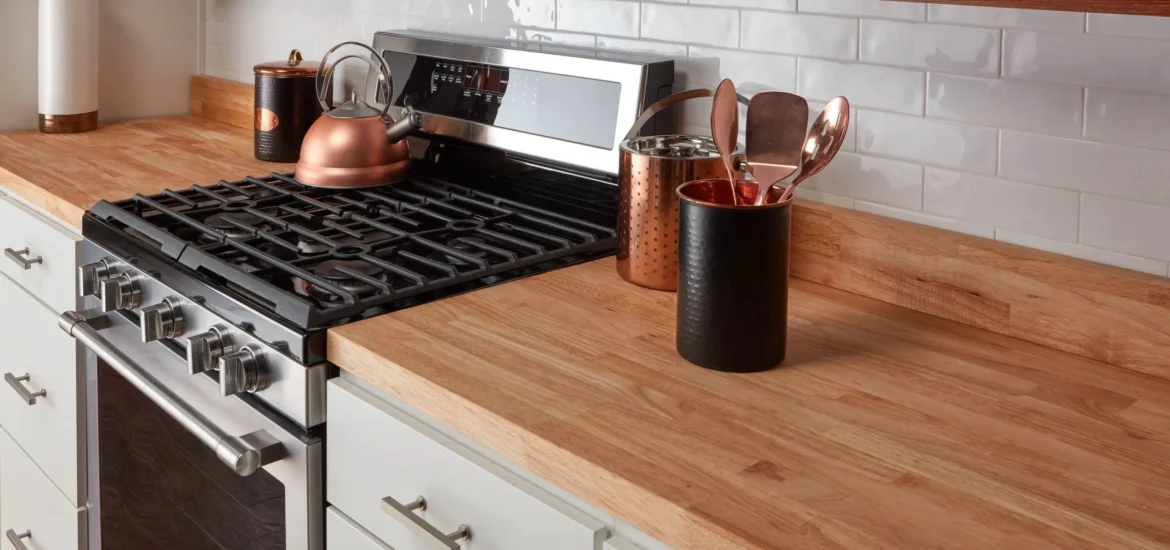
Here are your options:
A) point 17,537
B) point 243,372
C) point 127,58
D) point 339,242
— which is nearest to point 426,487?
point 243,372

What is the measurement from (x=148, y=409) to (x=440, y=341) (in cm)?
66

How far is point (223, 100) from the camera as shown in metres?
2.74

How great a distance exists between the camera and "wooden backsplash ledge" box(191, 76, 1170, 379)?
1.21 metres

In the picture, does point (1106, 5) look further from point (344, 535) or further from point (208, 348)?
point (208, 348)

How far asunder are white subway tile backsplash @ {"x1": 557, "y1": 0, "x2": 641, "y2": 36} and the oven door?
0.87 meters

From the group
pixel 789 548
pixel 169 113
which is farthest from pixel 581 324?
pixel 169 113

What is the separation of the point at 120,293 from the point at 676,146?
0.86 metres

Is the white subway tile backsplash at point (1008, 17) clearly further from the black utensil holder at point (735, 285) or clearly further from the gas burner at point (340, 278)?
the gas burner at point (340, 278)

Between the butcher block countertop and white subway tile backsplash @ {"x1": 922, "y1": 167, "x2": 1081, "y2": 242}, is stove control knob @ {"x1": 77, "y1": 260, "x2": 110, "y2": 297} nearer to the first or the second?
the butcher block countertop

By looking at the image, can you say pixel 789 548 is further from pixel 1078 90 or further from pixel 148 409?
pixel 148 409

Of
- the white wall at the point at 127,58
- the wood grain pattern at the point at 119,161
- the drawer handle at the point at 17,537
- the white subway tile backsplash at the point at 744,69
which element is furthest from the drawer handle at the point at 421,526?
the white wall at the point at 127,58

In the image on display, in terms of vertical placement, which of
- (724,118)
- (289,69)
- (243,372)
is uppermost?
(289,69)

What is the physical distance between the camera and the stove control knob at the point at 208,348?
1.37 meters

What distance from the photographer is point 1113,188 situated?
4.17 ft
